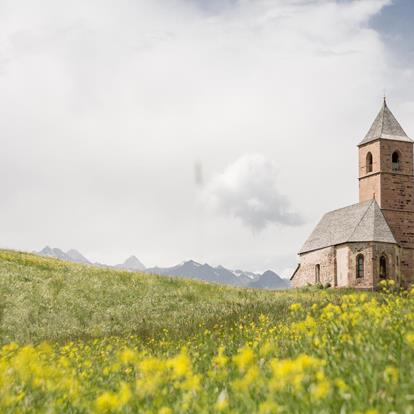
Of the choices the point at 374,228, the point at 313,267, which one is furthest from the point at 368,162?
the point at 313,267

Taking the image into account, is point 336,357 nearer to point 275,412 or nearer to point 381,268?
point 275,412

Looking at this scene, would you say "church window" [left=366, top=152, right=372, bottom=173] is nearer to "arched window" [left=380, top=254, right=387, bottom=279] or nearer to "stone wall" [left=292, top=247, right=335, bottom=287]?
"stone wall" [left=292, top=247, right=335, bottom=287]

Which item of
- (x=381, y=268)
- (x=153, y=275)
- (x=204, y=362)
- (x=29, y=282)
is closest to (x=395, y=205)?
(x=381, y=268)

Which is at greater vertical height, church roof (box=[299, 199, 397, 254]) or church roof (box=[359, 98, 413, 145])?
church roof (box=[359, 98, 413, 145])

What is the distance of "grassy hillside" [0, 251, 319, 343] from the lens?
Answer: 25.5m

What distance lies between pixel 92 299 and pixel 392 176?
42323 millimetres

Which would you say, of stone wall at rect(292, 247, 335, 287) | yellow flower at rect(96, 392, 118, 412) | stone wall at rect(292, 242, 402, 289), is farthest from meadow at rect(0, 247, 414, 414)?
stone wall at rect(292, 247, 335, 287)

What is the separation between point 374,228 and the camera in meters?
59.5

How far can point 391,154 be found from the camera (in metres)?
65.4

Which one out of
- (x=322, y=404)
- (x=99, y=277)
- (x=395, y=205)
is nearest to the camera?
(x=322, y=404)

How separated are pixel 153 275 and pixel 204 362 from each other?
3180 centimetres

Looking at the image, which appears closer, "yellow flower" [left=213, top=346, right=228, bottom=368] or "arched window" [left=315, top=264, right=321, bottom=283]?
"yellow flower" [left=213, top=346, right=228, bottom=368]

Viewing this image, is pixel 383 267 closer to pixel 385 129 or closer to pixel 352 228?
pixel 352 228

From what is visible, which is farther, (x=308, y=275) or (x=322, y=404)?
(x=308, y=275)
